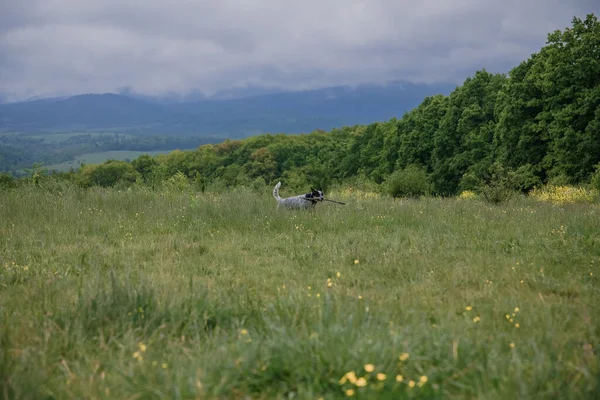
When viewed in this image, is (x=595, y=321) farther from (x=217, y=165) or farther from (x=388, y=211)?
(x=217, y=165)

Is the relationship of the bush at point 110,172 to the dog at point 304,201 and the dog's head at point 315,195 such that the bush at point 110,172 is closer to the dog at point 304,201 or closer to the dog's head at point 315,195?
the dog at point 304,201

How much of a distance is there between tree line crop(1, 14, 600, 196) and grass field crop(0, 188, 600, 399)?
27.1ft

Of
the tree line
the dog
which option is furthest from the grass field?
the tree line

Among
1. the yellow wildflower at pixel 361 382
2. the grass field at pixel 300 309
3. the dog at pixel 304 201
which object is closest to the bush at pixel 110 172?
the dog at pixel 304 201

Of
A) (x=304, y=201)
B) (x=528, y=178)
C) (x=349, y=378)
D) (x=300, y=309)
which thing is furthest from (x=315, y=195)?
(x=528, y=178)

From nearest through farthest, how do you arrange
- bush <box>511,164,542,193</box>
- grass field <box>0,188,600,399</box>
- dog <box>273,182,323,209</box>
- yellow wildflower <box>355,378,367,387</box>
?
1. yellow wildflower <box>355,378,367,387</box>
2. grass field <box>0,188,600,399</box>
3. dog <box>273,182,323,209</box>
4. bush <box>511,164,542,193</box>

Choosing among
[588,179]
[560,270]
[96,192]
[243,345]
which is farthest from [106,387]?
[588,179]

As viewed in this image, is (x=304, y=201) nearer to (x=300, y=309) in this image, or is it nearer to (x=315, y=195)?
(x=315, y=195)

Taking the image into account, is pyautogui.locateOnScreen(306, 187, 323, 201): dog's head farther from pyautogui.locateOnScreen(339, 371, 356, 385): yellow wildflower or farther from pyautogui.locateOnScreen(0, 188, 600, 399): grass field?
pyautogui.locateOnScreen(339, 371, 356, 385): yellow wildflower

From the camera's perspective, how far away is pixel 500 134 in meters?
42.0

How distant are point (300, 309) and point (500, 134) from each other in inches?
1625

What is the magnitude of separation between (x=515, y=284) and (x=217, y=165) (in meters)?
101

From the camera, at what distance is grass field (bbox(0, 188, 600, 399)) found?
3.38 m

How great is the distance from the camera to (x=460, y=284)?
20.9 feet
